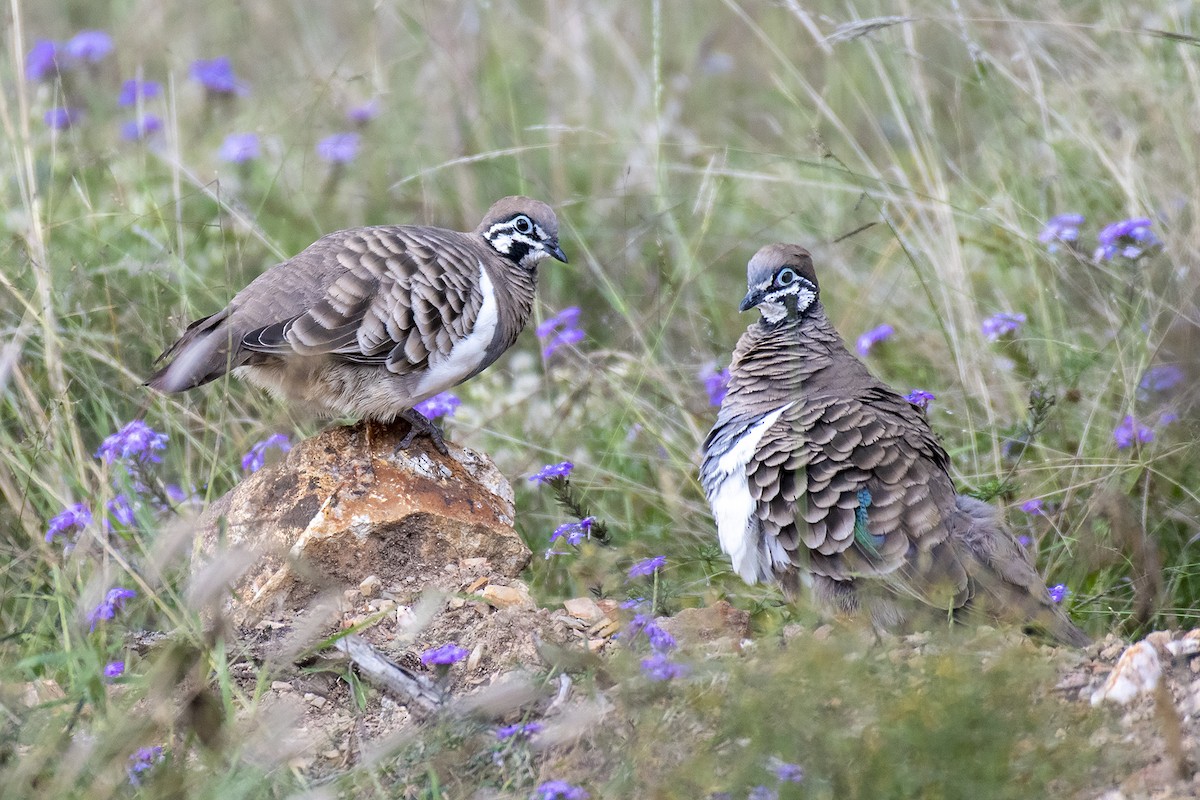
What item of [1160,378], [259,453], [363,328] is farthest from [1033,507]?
[259,453]

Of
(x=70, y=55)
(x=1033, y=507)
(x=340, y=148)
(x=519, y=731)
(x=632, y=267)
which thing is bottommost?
(x=1033, y=507)

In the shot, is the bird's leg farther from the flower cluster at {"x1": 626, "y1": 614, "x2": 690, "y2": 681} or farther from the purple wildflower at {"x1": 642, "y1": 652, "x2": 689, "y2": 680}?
the purple wildflower at {"x1": 642, "y1": 652, "x2": 689, "y2": 680}

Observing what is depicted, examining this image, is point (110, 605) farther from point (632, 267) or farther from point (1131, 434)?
point (632, 267)

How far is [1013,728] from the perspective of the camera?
7.73 ft

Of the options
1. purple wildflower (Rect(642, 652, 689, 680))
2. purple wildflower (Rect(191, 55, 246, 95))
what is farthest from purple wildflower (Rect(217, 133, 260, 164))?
purple wildflower (Rect(642, 652, 689, 680))

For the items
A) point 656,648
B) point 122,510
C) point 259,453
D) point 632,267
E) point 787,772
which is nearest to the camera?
point 787,772

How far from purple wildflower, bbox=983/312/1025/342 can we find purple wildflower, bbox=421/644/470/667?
2.19 m

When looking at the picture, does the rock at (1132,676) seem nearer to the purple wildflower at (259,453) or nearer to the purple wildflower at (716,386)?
the purple wildflower at (716,386)

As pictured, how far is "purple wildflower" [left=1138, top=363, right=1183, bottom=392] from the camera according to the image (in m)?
4.40

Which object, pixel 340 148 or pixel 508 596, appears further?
pixel 340 148

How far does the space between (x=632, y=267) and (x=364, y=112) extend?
1.59 m

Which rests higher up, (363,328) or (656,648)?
(363,328)

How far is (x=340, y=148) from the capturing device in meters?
6.41

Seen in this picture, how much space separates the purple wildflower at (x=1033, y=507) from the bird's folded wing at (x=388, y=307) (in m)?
1.68
